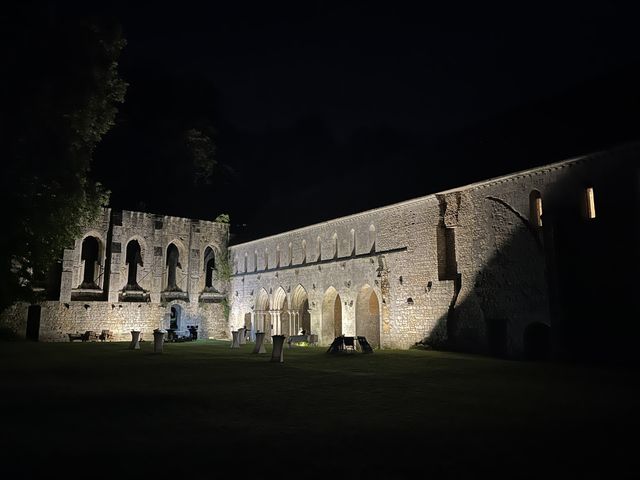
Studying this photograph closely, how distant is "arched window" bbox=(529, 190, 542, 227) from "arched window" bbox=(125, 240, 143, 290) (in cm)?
2369

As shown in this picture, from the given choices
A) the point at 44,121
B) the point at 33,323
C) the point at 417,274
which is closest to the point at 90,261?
the point at 33,323

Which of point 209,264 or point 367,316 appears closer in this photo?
point 367,316

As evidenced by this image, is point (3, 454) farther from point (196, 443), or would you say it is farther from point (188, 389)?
point (188, 389)

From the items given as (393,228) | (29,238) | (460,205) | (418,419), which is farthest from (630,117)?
(29,238)

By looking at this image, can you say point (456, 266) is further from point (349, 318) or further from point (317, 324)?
point (317, 324)

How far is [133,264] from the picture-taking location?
35.0 metres

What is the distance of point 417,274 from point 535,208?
5.73 m

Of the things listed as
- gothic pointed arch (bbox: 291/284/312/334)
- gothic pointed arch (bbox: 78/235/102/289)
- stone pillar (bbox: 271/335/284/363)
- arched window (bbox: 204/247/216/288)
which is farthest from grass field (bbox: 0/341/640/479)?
arched window (bbox: 204/247/216/288)

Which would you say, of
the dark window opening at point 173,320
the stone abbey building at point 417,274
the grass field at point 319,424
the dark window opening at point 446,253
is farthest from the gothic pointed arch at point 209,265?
the grass field at point 319,424

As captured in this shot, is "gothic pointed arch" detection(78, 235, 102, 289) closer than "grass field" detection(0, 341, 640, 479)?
No

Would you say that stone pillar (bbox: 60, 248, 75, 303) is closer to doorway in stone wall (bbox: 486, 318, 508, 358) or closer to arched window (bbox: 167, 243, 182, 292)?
arched window (bbox: 167, 243, 182, 292)

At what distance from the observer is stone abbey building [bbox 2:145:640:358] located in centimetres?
1515

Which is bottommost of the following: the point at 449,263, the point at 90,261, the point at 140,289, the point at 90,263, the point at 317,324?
the point at 317,324

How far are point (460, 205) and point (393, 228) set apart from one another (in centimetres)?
365
